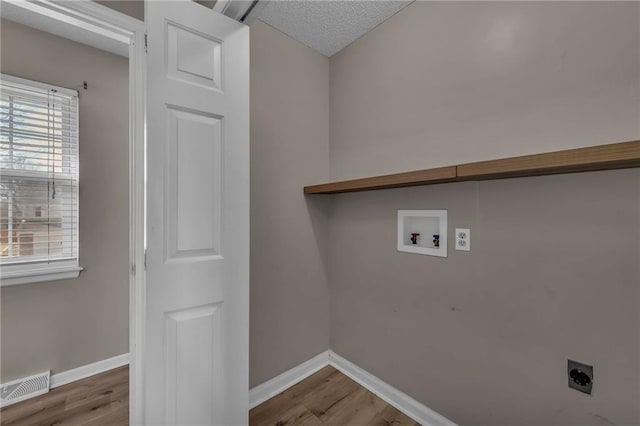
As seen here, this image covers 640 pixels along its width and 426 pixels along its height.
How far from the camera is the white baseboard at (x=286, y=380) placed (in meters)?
1.71

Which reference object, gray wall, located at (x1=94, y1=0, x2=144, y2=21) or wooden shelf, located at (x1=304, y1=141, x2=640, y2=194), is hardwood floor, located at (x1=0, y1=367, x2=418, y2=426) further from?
gray wall, located at (x1=94, y1=0, x2=144, y2=21)

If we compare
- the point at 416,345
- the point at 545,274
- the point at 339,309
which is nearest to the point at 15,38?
the point at 339,309

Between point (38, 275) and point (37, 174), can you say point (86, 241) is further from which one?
point (37, 174)

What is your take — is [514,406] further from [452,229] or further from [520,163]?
[520,163]

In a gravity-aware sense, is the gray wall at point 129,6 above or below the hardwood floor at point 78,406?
above

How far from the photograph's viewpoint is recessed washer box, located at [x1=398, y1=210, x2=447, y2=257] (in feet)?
4.88

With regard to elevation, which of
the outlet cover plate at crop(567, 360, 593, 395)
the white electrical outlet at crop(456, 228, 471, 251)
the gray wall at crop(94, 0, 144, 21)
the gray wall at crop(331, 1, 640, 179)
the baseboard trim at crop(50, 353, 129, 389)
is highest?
the gray wall at crop(94, 0, 144, 21)

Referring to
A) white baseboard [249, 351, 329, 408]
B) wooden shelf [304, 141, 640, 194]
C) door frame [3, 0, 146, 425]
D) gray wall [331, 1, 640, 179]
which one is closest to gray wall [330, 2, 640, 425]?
gray wall [331, 1, 640, 179]

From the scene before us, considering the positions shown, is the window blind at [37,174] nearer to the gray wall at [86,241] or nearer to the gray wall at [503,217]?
the gray wall at [86,241]

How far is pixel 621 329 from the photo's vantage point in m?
0.99

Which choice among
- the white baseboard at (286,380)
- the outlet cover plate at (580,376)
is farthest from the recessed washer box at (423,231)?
the white baseboard at (286,380)

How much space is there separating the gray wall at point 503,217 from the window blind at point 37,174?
215cm

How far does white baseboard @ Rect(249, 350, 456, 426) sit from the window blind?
171 centimetres

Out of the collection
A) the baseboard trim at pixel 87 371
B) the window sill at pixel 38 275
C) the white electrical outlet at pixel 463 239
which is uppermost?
the white electrical outlet at pixel 463 239
